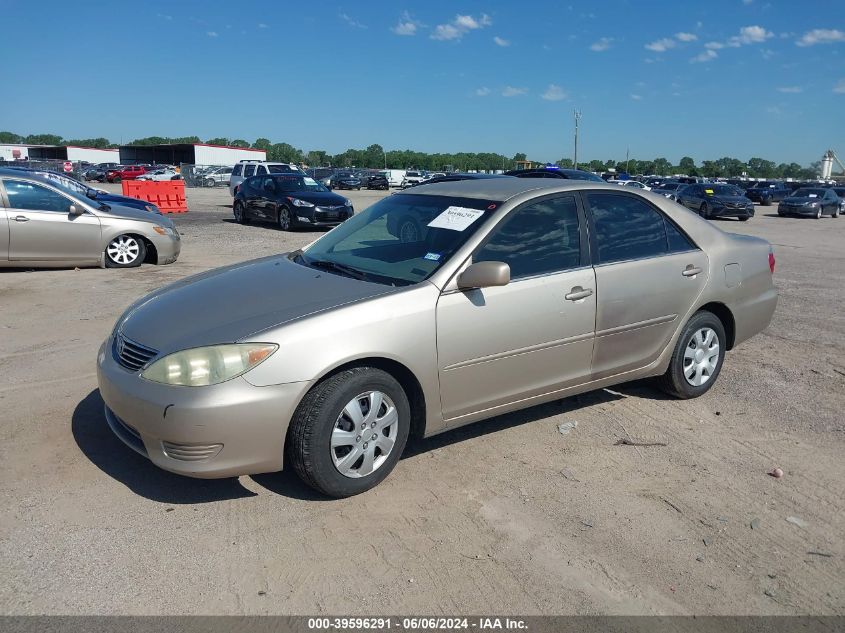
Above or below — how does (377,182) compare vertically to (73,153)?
below

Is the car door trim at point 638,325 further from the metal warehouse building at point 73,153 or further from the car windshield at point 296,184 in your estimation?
the metal warehouse building at point 73,153

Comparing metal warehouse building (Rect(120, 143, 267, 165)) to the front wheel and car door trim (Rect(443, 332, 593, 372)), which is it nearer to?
the front wheel

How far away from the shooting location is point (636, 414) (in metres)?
4.92

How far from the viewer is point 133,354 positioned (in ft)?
11.8

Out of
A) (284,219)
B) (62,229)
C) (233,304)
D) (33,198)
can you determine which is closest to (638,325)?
(233,304)

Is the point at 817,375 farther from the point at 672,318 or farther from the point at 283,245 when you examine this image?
the point at 283,245

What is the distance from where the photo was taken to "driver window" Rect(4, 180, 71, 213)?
976 cm

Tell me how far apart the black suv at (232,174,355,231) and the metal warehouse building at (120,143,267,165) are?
62023 mm

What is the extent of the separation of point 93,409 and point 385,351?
2391 millimetres

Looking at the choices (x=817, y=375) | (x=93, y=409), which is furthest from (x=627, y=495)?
(x=93, y=409)

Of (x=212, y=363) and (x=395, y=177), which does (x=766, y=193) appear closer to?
(x=395, y=177)

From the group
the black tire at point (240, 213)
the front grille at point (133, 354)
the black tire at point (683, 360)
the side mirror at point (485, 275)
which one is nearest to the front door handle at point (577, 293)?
the side mirror at point (485, 275)

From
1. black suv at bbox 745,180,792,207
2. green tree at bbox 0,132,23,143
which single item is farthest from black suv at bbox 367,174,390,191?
green tree at bbox 0,132,23,143

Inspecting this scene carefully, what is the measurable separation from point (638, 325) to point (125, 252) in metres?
8.56
